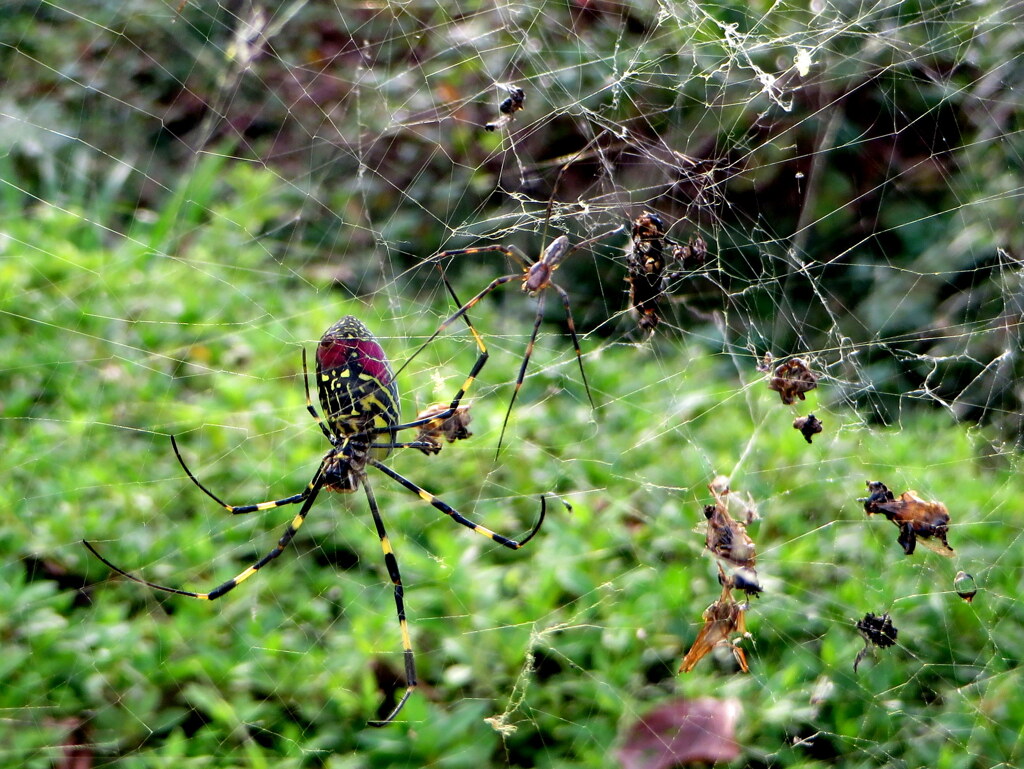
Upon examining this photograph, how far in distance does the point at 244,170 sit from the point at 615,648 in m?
2.09

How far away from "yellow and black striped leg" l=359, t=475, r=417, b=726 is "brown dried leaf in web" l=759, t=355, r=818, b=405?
2.47ft

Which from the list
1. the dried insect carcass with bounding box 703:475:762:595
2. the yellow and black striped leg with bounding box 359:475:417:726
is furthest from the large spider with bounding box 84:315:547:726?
the dried insect carcass with bounding box 703:475:762:595

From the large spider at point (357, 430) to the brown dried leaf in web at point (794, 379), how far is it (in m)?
0.42

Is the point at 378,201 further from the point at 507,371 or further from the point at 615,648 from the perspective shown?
the point at 615,648

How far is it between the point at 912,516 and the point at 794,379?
253 mm

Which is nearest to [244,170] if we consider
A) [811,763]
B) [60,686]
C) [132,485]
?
[132,485]

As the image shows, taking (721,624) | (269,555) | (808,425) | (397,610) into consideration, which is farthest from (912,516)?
(269,555)

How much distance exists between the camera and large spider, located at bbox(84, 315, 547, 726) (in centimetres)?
142

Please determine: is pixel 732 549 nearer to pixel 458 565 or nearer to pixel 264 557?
pixel 458 565

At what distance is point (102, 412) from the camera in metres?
1.94

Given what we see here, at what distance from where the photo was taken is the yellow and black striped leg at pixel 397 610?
55.4 inches

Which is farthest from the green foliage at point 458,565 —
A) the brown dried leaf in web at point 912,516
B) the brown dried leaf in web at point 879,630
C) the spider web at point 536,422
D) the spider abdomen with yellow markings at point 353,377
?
the brown dried leaf in web at point 912,516

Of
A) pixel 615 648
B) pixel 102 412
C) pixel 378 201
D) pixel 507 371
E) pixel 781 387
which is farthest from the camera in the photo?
pixel 378 201

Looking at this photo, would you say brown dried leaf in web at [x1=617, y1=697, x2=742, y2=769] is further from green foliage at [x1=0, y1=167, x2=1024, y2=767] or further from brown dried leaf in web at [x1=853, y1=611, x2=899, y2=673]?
brown dried leaf in web at [x1=853, y1=611, x2=899, y2=673]
